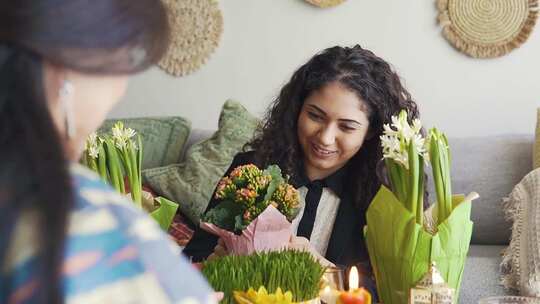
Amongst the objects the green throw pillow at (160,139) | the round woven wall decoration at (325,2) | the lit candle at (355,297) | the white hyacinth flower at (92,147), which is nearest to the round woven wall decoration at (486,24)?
the round woven wall decoration at (325,2)

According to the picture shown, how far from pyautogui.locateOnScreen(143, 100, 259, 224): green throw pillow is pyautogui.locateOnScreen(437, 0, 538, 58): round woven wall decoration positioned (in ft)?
2.75

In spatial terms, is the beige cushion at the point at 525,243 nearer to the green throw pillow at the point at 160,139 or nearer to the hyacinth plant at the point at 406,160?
the hyacinth plant at the point at 406,160

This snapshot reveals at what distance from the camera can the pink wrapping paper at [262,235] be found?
126 cm

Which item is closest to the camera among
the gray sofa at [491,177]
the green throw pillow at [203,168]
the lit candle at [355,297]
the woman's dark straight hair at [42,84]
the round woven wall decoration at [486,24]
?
the woman's dark straight hair at [42,84]

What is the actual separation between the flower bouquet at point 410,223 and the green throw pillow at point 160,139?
1.75 meters

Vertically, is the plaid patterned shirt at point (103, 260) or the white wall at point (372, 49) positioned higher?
the white wall at point (372, 49)

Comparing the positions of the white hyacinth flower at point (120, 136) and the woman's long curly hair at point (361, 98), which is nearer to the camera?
the white hyacinth flower at point (120, 136)

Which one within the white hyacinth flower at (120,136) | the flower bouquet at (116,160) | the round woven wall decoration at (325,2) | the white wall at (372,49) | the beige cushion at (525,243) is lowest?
the beige cushion at (525,243)

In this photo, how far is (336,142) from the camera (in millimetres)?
1942

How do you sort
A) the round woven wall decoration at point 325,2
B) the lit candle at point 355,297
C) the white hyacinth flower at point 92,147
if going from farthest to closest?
1. the round woven wall decoration at point 325,2
2. the white hyacinth flower at point 92,147
3. the lit candle at point 355,297

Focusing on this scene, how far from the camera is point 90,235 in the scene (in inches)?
18.7

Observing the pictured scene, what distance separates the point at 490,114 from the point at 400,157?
1.82 metres

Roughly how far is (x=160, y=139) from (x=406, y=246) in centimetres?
186

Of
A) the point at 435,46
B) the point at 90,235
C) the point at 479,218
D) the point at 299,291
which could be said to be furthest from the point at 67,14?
the point at 435,46
